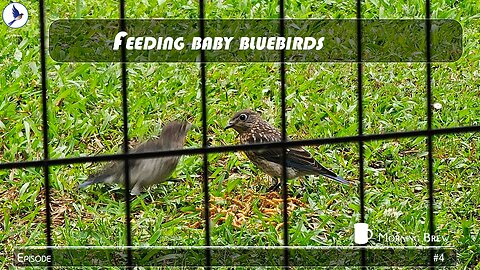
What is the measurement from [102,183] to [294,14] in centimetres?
162

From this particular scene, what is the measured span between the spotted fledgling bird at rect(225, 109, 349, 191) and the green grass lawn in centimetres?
14

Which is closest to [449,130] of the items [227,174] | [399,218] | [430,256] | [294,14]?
[430,256]

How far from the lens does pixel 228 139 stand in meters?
5.35

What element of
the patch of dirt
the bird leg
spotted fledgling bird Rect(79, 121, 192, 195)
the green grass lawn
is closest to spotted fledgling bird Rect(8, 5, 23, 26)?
the green grass lawn

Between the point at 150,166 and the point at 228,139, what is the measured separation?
665 millimetres

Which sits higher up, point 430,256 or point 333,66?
point 333,66

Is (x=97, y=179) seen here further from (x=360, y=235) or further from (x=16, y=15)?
(x=360, y=235)

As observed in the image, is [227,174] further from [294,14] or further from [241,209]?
[294,14]

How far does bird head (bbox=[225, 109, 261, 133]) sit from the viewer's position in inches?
201

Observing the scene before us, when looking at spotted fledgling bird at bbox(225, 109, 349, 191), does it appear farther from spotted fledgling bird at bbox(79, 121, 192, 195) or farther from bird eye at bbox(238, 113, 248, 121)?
spotted fledgling bird at bbox(79, 121, 192, 195)

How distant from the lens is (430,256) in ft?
14.8

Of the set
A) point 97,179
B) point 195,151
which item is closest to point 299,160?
point 97,179

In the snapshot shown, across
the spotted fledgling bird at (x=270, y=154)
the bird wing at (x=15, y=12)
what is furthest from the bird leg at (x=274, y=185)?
the bird wing at (x=15, y=12)

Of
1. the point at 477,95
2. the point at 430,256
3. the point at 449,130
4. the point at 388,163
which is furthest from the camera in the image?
the point at 477,95
